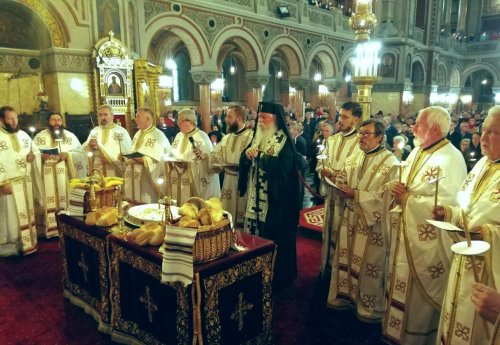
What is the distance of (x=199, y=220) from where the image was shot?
283 centimetres

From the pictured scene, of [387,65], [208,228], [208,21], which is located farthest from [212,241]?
[387,65]

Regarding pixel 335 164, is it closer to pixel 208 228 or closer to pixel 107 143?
pixel 208 228

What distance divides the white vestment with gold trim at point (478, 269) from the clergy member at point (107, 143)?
5386 millimetres

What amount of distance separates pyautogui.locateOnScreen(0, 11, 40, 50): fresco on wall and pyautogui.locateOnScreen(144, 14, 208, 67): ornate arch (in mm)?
2870

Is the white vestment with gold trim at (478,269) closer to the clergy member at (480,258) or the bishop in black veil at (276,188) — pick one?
the clergy member at (480,258)

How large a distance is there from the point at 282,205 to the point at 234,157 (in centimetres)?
162

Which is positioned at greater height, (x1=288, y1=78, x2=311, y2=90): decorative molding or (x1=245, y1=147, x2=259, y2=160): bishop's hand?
(x1=288, y1=78, x2=311, y2=90): decorative molding

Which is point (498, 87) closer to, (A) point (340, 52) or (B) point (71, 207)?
(A) point (340, 52)

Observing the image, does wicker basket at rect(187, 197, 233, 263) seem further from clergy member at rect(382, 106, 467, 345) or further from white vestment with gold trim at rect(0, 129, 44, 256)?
white vestment with gold trim at rect(0, 129, 44, 256)

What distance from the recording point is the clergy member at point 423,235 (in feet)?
9.82

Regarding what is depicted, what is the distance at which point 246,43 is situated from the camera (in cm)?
1499

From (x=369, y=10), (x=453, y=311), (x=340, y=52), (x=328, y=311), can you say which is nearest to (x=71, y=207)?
(x=328, y=311)

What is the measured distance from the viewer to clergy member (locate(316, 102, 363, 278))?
13.5 feet

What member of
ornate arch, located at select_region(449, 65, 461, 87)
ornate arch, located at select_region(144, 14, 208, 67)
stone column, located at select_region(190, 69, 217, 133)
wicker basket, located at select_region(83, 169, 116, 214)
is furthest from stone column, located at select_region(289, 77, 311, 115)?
ornate arch, located at select_region(449, 65, 461, 87)
